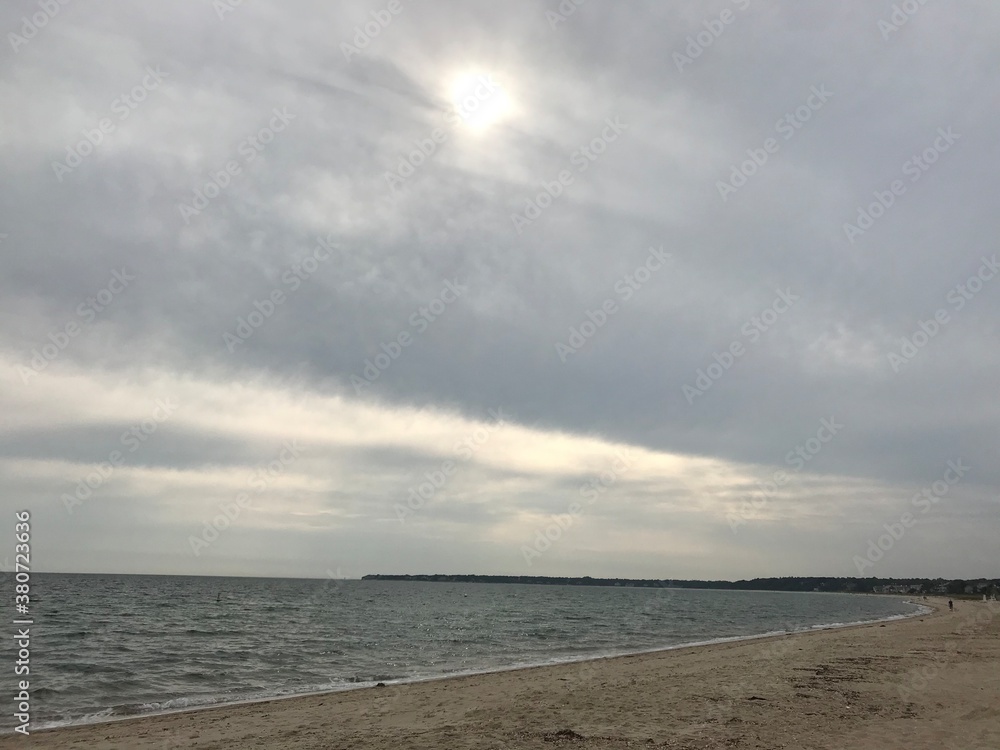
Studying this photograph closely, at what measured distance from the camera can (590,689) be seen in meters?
21.0

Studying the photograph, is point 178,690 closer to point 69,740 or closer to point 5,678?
point 5,678

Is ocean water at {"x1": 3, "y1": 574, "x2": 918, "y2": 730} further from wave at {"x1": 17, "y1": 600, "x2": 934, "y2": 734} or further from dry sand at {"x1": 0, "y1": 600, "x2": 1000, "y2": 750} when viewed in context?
dry sand at {"x1": 0, "y1": 600, "x2": 1000, "y2": 750}

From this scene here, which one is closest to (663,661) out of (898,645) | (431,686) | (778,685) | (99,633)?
(778,685)

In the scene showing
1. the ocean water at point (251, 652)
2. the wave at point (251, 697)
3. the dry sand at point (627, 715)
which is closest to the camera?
the dry sand at point (627, 715)

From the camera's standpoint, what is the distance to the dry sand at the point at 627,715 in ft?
45.0

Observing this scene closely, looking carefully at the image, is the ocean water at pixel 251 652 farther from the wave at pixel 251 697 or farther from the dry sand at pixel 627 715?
the dry sand at pixel 627 715

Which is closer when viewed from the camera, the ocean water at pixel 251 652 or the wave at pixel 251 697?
the wave at pixel 251 697

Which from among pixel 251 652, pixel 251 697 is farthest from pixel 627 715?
pixel 251 652

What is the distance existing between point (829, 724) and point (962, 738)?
2.51 m

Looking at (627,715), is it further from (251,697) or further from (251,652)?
(251,652)

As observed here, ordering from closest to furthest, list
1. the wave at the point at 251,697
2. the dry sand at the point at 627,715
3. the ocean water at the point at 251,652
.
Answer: the dry sand at the point at 627,715
the wave at the point at 251,697
the ocean water at the point at 251,652

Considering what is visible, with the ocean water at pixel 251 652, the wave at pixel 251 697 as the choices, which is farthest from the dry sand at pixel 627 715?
the ocean water at pixel 251 652

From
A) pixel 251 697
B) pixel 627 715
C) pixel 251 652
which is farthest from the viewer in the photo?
pixel 251 652

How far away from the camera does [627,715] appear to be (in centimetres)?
1619
